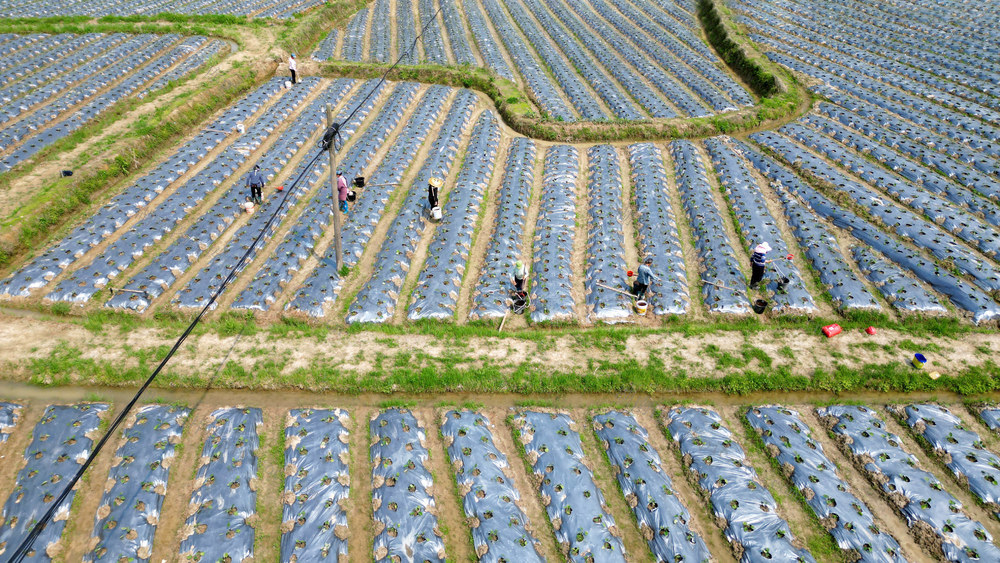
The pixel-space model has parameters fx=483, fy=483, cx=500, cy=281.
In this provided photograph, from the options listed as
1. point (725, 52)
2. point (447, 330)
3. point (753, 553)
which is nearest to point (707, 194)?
point (447, 330)

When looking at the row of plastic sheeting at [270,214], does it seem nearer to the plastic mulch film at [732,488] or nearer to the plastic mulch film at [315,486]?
the plastic mulch film at [315,486]

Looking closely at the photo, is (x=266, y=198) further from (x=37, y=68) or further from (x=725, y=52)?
(x=725, y=52)

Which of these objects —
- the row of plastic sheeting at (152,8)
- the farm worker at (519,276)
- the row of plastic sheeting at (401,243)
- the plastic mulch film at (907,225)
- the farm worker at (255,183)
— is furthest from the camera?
the row of plastic sheeting at (152,8)

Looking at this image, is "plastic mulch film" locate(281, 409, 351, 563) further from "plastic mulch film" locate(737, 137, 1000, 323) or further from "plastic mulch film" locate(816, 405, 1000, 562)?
"plastic mulch film" locate(737, 137, 1000, 323)

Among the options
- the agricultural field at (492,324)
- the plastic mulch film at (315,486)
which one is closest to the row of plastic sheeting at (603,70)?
the agricultural field at (492,324)

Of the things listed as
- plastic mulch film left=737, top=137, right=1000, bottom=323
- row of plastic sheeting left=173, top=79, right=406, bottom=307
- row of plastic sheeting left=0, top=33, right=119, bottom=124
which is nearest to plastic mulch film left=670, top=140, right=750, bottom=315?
plastic mulch film left=737, top=137, right=1000, bottom=323

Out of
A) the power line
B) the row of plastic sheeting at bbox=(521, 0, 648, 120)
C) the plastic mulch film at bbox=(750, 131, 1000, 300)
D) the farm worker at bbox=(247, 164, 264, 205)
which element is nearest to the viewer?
the power line

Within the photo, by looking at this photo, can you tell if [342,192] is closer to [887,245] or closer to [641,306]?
[641,306]
